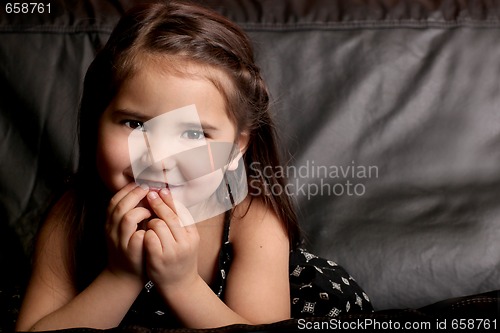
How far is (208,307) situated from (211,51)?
342 millimetres

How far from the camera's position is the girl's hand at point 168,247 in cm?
86

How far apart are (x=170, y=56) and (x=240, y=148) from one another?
0.64ft

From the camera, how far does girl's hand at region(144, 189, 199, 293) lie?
86 cm

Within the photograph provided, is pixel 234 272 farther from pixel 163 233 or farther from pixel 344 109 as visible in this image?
pixel 344 109

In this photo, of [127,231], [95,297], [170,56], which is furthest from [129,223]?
[170,56]

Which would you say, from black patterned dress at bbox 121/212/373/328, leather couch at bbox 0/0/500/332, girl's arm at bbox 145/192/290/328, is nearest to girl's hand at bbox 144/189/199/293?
girl's arm at bbox 145/192/290/328

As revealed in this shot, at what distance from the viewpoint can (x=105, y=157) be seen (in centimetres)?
91

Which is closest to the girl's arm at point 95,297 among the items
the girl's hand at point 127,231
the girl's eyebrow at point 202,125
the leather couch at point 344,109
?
the girl's hand at point 127,231

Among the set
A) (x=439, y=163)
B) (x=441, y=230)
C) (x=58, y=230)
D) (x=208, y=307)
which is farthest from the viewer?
(x=439, y=163)

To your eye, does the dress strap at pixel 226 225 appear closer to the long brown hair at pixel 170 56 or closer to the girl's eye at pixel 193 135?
the long brown hair at pixel 170 56

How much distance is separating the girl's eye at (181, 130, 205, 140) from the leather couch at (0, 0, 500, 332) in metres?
0.37

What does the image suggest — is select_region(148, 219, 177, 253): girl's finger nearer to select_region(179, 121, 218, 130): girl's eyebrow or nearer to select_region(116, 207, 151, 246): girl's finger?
select_region(116, 207, 151, 246): girl's finger

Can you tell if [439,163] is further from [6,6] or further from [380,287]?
[6,6]

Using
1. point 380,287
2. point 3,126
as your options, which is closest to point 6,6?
point 3,126
